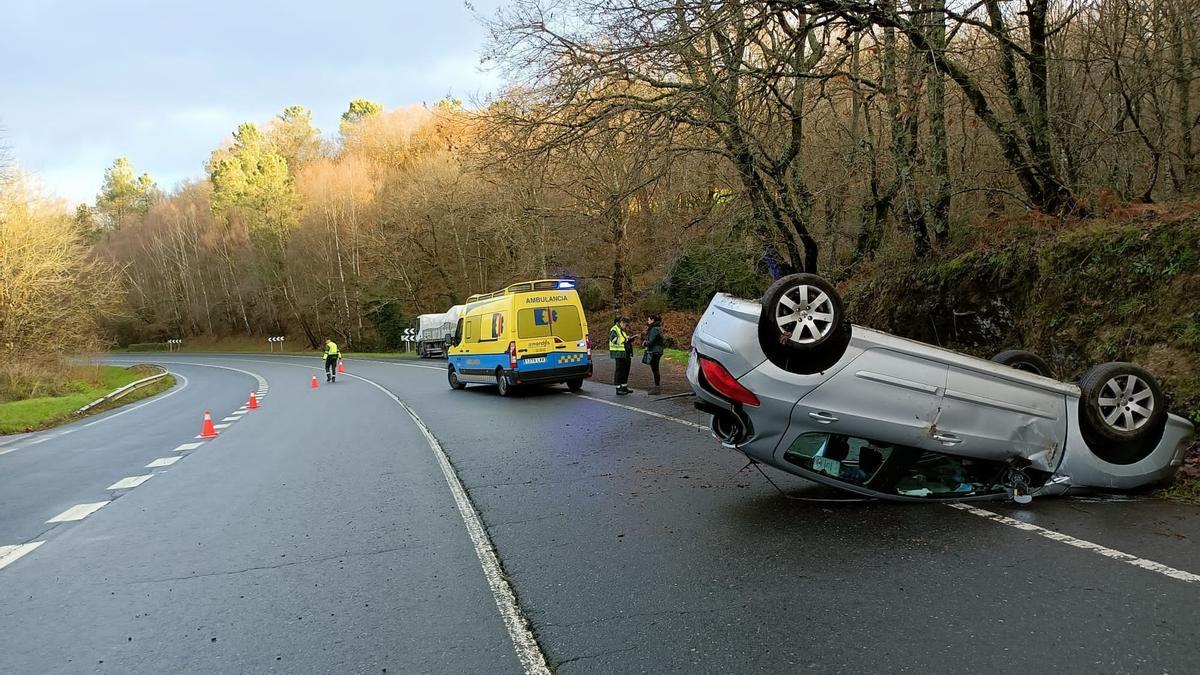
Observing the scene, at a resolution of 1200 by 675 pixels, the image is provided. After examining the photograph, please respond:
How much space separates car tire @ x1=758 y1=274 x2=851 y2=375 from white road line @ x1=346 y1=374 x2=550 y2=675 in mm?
2291

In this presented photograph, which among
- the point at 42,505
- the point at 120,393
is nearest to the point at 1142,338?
the point at 42,505

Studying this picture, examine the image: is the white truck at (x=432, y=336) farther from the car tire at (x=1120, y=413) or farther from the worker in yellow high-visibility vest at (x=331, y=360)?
the car tire at (x=1120, y=413)

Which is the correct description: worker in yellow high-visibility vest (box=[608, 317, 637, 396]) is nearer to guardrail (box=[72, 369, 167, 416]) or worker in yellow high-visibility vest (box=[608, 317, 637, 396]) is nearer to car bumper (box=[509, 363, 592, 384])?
car bumper (box=[509, 363, 592, 384])

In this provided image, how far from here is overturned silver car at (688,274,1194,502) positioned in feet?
15.6

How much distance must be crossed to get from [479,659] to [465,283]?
1859 inches

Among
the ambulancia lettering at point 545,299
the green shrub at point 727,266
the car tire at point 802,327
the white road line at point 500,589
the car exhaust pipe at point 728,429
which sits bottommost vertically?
the white road line at point 500,589

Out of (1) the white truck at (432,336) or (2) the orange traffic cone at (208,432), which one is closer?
(2) the orange traffic cone at (208,432)

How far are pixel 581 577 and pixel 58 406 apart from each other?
22158 mm

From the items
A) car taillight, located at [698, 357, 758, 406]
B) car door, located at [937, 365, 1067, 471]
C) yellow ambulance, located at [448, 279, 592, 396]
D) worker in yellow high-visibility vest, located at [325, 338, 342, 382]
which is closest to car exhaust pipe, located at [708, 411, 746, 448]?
car taillight, located at [698, 357, 758, 406]

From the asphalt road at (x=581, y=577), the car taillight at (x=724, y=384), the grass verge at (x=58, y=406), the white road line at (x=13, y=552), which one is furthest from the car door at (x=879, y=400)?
the grass verge at (x=58, y=406)

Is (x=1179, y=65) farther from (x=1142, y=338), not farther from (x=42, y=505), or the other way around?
(x=42, y=505)

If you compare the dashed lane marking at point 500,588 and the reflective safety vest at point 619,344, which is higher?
the reflective safety vest at point 619,344

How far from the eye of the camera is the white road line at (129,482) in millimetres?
8208

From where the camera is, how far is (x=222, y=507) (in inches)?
269
